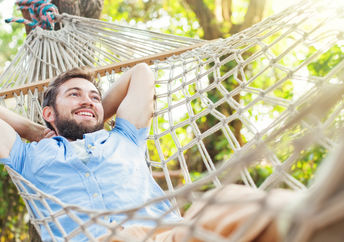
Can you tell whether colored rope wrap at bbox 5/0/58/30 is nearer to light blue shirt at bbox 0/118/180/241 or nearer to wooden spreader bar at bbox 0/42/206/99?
wooden spreader bar at bbox 0/42/206/99

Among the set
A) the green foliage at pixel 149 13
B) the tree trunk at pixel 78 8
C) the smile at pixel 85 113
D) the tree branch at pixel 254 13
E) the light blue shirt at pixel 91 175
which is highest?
the green foliage at pixel 149 13

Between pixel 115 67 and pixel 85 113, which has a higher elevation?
pixel 115 67

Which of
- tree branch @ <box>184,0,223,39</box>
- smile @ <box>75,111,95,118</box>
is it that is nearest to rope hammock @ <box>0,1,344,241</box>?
smile @ <box>75,111,95,118</box>

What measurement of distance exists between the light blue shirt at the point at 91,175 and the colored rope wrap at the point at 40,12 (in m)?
0.79

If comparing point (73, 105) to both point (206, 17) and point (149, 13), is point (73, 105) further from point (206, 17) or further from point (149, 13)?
point (149, 13)

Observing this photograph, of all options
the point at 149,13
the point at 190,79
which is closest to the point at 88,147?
the point at 190,79

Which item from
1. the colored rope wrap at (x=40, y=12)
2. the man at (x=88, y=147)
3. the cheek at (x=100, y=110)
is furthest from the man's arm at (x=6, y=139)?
the colored rope wrap at (x=40, y=12)

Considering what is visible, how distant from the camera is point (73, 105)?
146 centimetres

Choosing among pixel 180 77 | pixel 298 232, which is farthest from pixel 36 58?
pixel 298 232

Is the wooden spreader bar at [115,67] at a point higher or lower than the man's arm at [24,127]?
higher

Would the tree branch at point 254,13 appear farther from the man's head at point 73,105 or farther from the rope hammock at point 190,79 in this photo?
the man's head at point 73,105

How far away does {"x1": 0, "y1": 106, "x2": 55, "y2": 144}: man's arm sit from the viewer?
1488mm

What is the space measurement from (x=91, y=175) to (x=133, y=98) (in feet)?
1.24

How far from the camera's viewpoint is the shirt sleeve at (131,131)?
147cm
